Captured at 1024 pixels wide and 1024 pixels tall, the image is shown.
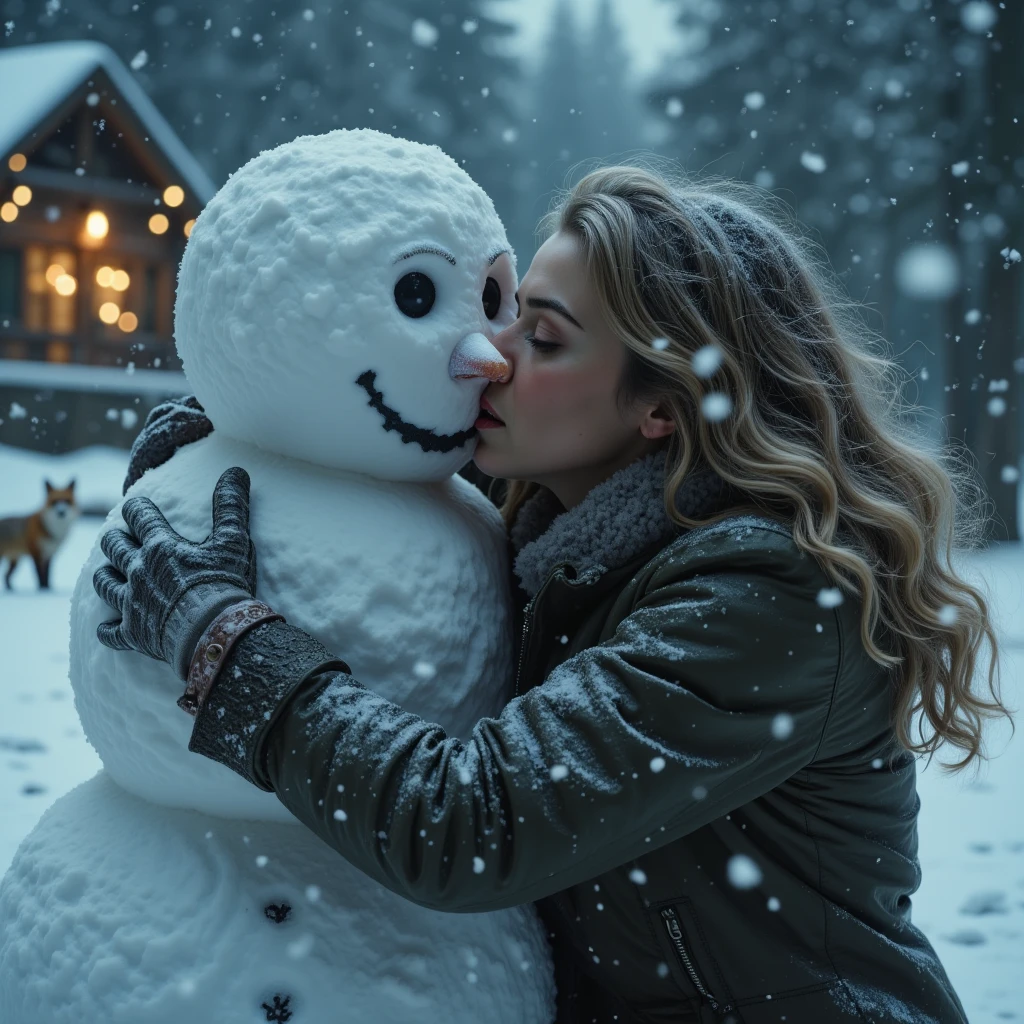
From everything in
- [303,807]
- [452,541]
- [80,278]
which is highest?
[452,541]

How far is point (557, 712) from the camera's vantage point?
1098 millimetres

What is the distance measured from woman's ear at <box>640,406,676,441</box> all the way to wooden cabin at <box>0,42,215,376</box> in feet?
21.0

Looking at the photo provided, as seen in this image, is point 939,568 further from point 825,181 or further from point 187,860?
point 825,181

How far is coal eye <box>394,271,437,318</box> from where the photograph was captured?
4.19 ft

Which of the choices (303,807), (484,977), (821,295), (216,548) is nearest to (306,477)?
(216,548)

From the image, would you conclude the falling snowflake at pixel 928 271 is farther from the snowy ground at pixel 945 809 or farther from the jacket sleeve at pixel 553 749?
the jacket sleeve at pixel 553 749

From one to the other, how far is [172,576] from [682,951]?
763 mm

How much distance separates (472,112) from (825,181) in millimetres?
2851

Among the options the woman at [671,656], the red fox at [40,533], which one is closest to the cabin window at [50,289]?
the red fox at [40,533]

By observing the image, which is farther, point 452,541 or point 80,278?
point 80,278

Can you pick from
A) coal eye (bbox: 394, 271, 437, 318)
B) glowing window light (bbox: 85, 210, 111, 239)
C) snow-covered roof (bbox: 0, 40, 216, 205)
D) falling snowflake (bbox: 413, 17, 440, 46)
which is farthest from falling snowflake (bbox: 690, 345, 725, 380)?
glowing window light (bbox: 85, 210, 111, 239)

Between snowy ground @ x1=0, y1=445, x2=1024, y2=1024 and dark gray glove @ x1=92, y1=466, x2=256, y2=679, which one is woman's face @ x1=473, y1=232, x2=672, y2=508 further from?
snowy ground @ x1=0, y1=445, x2=1024, y2=1024

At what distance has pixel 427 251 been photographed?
4.17 feet

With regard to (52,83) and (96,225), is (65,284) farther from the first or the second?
(52,83)
